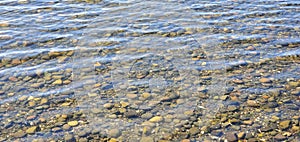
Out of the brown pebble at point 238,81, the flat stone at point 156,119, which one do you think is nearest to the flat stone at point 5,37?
the flat stone at point 156,119

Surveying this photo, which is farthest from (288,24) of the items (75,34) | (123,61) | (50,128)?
(50,128)

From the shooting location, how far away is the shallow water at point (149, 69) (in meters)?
6.55

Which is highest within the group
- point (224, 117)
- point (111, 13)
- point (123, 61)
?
point (111, 13)

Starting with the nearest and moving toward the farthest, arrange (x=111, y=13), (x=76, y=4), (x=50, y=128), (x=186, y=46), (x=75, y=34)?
(x=50, y=128) → (x=186, y=46) → (x=75, y=34) → (x=111, y=13) → (x=76, y=4)

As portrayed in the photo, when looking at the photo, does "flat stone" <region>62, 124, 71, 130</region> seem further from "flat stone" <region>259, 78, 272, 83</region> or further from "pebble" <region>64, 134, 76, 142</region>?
"flat stone" <region>259, 78, 272, 83</region>

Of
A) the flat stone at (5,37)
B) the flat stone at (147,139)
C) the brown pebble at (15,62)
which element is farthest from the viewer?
the flat stone at (5,37)

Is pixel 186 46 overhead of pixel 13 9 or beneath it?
beneath

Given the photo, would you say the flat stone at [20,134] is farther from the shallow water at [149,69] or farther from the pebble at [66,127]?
the pebble at [66,127]

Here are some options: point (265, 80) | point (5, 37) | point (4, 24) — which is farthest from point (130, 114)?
point (4, 24)

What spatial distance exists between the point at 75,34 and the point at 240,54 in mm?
3895

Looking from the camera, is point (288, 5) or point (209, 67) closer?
point (209, 67)

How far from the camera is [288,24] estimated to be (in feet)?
33.2

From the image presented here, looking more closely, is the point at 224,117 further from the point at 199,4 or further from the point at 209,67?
the point at 199,4

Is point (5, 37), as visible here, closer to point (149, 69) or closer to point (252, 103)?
point (149, 69)
